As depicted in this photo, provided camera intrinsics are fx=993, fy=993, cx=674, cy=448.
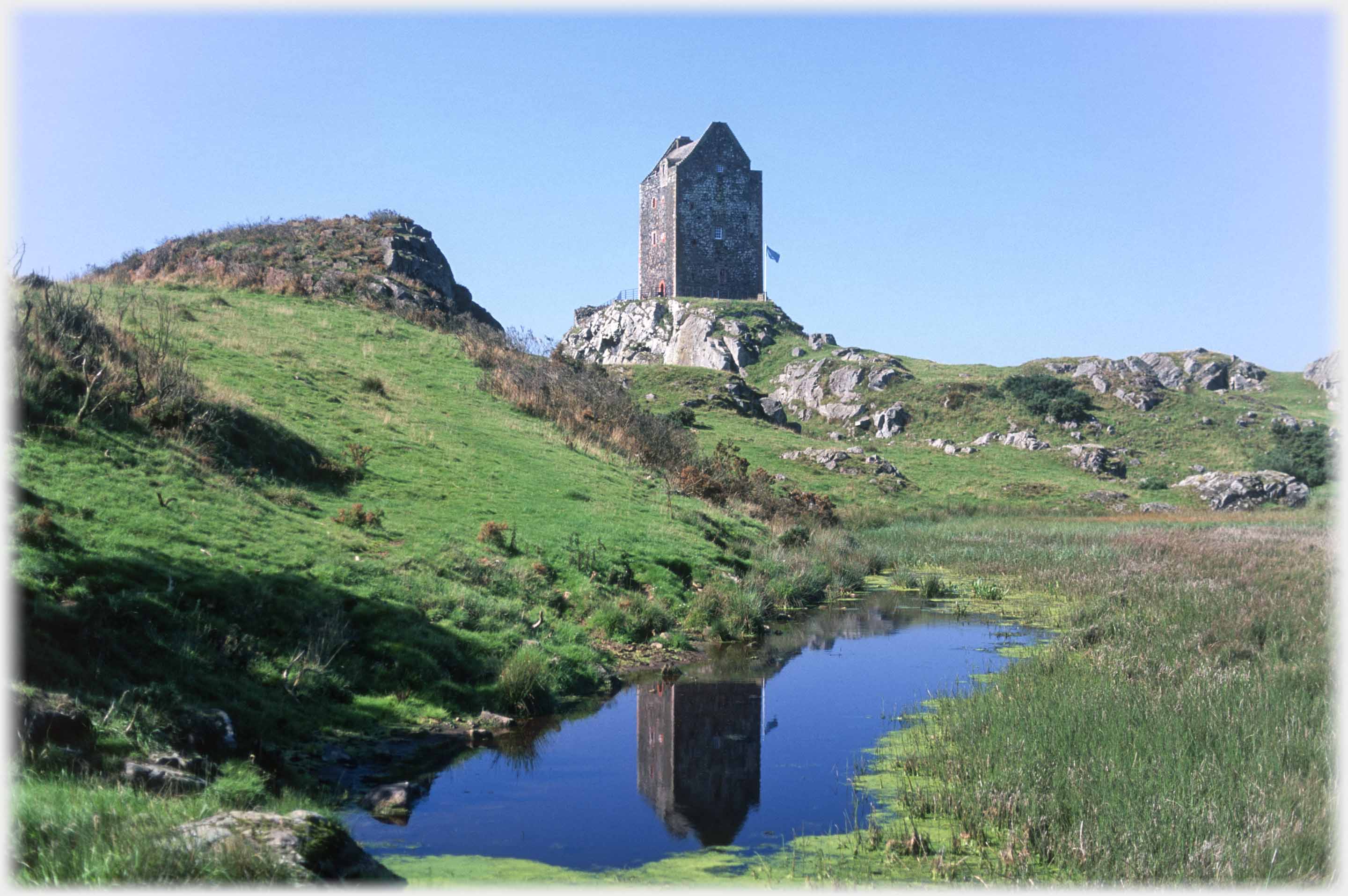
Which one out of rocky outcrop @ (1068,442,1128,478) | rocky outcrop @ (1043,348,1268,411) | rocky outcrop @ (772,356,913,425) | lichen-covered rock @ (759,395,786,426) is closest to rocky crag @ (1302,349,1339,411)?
rocky outcrop @ (1043,348,1268,411)

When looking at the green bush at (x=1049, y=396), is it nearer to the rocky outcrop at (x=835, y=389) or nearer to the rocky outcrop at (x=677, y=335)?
the rocky outcrop at (x=835, y=389)

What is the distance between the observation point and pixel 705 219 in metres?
100

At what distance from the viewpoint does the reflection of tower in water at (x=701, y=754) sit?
38.0 feet

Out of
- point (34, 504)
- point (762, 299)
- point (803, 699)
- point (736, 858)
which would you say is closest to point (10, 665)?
point (34, 504)

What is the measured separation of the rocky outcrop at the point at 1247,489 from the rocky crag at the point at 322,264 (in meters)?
44.2

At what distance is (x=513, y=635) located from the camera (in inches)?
683

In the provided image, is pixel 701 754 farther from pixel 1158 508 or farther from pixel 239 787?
pixel 1158 508

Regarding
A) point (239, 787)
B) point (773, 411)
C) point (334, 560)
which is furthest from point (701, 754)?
point (773, 411)

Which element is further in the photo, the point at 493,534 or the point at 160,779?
the point at 493,534

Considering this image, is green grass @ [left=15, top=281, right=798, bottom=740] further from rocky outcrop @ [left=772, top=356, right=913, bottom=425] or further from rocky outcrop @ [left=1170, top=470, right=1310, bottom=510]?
rocky outcrop @ [left=772, top=356, right=913, bottom=425]

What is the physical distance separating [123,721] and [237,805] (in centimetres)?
194

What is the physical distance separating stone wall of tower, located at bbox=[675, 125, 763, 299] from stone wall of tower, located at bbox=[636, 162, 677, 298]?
121 cm

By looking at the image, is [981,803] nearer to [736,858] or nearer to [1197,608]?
[736,858]

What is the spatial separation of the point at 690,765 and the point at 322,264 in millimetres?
46549
